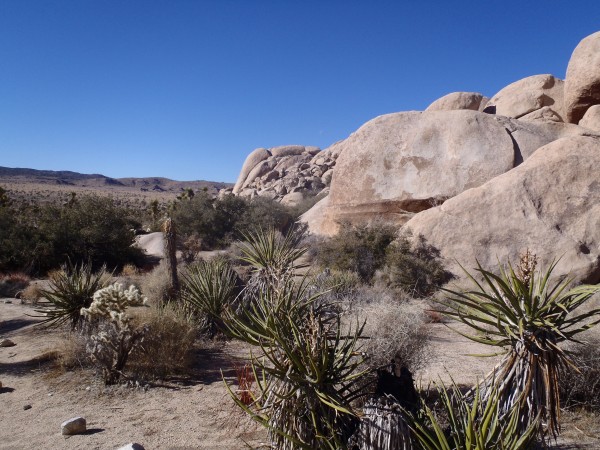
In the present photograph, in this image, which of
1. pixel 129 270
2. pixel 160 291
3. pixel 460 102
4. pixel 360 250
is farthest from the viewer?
pixel 460 102

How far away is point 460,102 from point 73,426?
70.3 ft

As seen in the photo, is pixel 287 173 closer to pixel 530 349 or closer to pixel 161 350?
pixel 161 350

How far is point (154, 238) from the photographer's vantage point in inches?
894

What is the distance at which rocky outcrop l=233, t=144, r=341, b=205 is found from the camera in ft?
123

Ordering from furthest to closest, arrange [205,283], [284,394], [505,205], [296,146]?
[296,146] → [505,205] → [205,283] → [284,394]

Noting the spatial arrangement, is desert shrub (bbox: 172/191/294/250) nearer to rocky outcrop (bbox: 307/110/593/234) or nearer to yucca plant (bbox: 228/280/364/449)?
rocky outcrop (bbox: 307/110/593/234)

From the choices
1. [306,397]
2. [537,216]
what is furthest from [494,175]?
[306,397]

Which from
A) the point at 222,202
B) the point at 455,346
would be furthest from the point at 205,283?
the point at 222,202

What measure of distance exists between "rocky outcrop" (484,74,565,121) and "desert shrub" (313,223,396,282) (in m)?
9.39

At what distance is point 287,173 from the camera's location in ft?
139

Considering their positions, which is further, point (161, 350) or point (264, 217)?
point (264, 217)

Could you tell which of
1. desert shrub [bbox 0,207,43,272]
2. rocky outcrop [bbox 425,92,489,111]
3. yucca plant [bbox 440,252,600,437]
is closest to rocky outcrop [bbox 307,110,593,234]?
rocky outcrop [bbox 425,92,489,111]

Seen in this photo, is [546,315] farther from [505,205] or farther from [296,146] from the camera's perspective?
[296,146]

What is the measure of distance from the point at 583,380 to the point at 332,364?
325 centimetres
